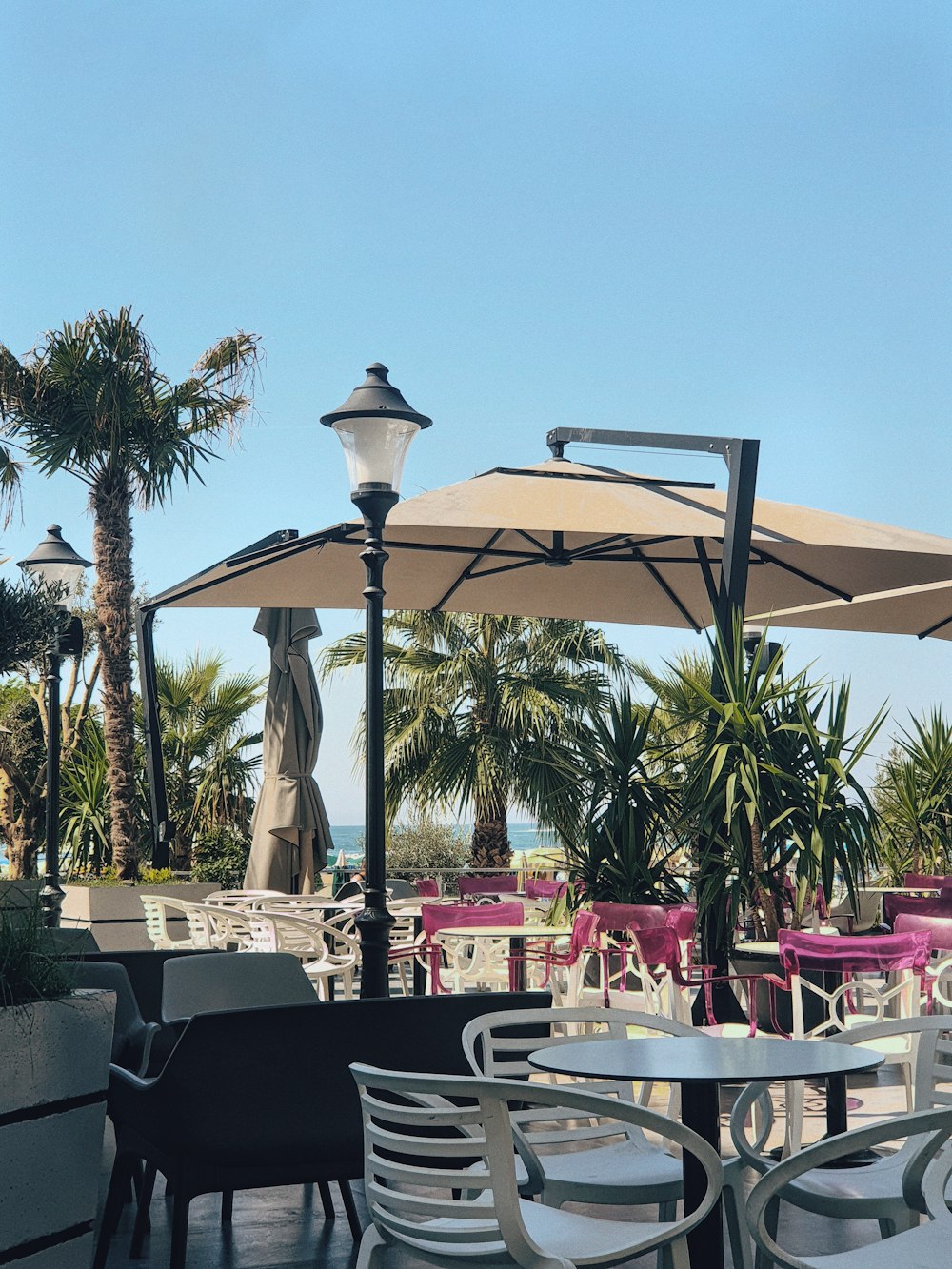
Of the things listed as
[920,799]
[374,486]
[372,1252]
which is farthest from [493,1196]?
[920,799]

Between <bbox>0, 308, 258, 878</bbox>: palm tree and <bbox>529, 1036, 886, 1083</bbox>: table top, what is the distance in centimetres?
918

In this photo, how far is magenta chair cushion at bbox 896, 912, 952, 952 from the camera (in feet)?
17.9

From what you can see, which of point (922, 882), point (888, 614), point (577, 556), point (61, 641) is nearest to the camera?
point (577, 556)

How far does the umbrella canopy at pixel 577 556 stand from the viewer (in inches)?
247

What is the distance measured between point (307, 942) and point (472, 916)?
109 centimetres

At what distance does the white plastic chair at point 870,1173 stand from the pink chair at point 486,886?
651 cm

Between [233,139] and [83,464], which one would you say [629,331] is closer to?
[233,139]

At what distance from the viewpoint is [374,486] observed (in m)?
5.03

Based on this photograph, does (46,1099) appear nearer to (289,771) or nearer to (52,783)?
(52,783)

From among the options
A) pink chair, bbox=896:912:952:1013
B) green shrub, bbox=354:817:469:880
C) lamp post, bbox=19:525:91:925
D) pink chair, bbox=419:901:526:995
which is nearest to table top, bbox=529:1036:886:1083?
pink chair, bbox=896:912:952:1013

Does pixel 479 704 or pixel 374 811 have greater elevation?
pixel 479 704

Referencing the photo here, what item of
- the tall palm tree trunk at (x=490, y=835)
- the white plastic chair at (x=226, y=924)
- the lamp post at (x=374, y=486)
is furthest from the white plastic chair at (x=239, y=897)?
the tall palm tree trunk at (x=490, y=835)

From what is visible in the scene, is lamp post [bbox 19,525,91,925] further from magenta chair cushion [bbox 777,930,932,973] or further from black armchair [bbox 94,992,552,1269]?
black armchair [bbox 94,992,552,1269]

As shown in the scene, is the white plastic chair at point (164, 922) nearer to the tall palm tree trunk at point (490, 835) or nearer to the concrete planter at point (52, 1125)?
the concrete planter at point (52, 1125)
